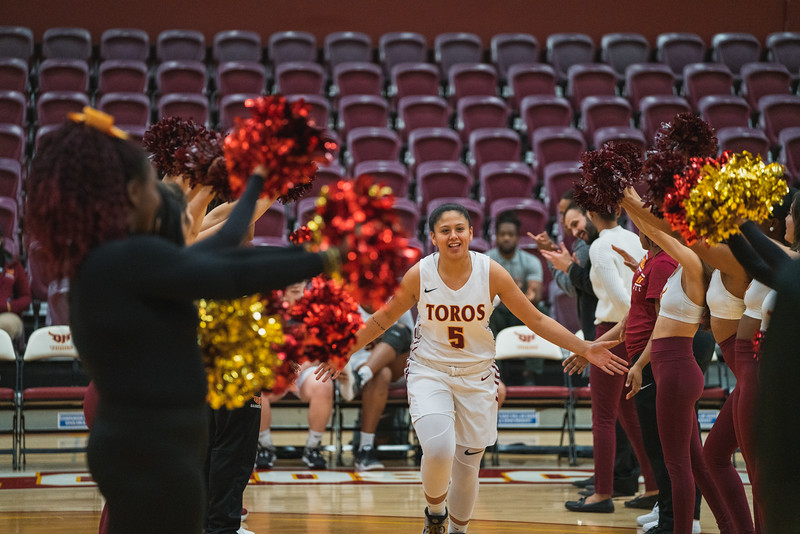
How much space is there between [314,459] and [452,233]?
317 cm

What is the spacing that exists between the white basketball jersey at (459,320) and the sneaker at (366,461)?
2704 mm

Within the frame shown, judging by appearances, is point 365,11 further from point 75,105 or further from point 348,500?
point 348,500

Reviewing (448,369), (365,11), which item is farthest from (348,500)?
(365,11)

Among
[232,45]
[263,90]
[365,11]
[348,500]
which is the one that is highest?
[365,11]

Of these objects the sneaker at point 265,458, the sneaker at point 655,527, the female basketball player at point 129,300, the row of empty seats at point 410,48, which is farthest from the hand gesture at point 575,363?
the row of empty seats at point 410,48

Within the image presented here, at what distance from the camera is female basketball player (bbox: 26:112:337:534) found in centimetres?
195

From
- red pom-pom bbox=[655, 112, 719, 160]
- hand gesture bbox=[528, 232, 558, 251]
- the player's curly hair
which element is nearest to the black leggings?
the player's curly hair

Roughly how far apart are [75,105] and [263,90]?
2.36 metres

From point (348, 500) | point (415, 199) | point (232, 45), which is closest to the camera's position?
point (348, 500)

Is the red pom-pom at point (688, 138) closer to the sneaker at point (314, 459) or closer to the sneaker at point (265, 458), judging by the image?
the sneaker at point (314, 459)

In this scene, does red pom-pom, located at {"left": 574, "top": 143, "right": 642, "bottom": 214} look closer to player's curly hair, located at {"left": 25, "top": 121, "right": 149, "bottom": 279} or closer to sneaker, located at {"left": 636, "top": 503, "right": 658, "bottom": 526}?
player's curly hair, located at {"left": 25, "top": 121, "right": 149, "bottom": 279}

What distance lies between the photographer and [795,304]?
2.05 m

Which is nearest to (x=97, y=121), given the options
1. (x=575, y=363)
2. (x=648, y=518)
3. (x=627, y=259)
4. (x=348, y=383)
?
(x=575, y=363)

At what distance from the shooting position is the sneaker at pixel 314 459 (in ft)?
22.2
